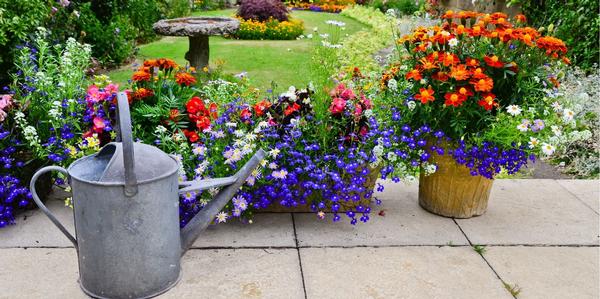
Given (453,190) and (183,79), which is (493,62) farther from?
(183,79)

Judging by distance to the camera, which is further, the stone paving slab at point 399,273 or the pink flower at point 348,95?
the pink flower at point 348,95

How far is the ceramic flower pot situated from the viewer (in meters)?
2.98

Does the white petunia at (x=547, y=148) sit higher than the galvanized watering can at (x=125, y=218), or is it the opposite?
the white petunia at (x=547, y=148)

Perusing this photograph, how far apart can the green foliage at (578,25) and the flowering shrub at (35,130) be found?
15.5 ft

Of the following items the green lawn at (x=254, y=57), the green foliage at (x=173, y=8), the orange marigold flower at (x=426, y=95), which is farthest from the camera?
the green foliage at (x=173, y=8)

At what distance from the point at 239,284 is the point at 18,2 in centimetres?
352

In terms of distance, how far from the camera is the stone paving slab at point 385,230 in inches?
110

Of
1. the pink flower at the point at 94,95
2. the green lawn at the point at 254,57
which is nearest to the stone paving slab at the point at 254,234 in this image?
the pink flower at the point at 94,95

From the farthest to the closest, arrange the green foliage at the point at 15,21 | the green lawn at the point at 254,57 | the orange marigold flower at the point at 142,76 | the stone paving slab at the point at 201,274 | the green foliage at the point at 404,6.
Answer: the green foliage at the point at 404,6
the green lawn at the point at 254,57
the green foliage at the point at 15,21
the orange marigold flower at the point at 142,76
the stone paving slab at the point at 201,274

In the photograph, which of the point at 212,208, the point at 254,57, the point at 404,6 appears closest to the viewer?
the point at 212,208

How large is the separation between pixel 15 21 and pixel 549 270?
4.22 m

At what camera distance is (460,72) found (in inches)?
106

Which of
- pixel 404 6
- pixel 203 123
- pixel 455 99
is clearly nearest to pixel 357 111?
pixel 455 99

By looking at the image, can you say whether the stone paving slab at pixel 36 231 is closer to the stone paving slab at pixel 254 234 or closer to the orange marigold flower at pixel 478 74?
the stone paving slab at pixel 254 234
